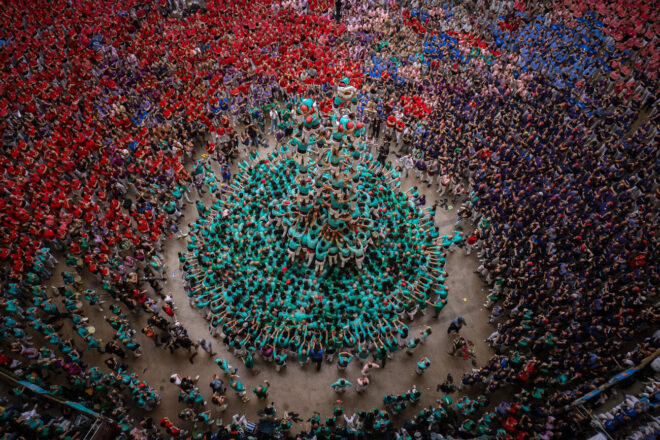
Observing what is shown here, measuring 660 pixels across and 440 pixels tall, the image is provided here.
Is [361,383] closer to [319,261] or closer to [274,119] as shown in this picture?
[319,261]

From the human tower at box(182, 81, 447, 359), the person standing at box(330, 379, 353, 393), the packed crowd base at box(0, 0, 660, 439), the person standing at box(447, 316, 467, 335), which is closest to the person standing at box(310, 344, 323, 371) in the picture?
the human tower at box(182, 81, 447, 359)

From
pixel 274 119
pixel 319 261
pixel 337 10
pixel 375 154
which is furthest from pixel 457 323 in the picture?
pixel 337 10

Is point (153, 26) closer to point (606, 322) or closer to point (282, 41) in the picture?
point (282, 41)

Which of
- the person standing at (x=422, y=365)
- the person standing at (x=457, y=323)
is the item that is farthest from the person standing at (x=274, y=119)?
the person standing at (x=422, y=365)

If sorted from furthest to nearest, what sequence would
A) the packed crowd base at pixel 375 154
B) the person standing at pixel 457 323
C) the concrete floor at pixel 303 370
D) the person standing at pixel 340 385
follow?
the person standing at pixel 457 323 → the concrete floor at pixel 303 370 → the person standing at pixel 340 385 → the packed crowd base at pixel 375 154

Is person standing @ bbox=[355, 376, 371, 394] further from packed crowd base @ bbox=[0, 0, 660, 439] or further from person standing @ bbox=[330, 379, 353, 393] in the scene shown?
packed crowd base @ bbox=[0, 0, 660, 439]

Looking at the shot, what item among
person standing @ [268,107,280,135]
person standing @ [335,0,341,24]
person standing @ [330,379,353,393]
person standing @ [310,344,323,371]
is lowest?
person standing @ [330,379,353,393]

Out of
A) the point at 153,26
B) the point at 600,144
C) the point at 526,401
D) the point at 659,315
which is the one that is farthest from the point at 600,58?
the point at 153,26

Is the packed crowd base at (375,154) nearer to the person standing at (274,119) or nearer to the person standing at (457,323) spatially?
the person standing at (274,119)
